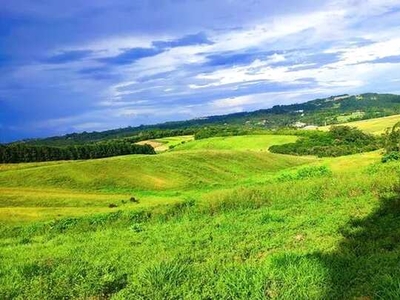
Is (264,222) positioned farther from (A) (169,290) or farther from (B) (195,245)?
Result: (A) (169,290)

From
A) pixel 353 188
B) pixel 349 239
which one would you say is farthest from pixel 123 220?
pixel 349 239

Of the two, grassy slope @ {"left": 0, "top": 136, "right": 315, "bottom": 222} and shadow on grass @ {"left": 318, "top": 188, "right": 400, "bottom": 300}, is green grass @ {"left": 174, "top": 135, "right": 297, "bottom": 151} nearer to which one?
grassy slope @ {"left": 0, "top": 136, "right": 315, "bottom": 222}

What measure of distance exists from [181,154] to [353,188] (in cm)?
7990

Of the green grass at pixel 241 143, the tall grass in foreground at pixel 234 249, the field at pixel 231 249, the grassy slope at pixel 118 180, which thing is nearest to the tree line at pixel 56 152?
the grassy slope at pixel 118 180

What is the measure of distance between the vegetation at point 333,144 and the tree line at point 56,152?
48.7 meters

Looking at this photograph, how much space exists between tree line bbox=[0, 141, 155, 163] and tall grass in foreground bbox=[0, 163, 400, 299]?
8668cm

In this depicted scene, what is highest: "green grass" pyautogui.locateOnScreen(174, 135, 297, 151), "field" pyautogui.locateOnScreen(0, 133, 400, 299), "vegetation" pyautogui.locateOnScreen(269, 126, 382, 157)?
"field" pyautogui.locateOnScreen(0, 133, 400, 299)

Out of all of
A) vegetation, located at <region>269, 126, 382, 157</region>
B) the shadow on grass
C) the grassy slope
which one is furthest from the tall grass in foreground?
vegetation, located at <region>269, 126, 382, 157</region>

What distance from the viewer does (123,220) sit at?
3034 centimetres

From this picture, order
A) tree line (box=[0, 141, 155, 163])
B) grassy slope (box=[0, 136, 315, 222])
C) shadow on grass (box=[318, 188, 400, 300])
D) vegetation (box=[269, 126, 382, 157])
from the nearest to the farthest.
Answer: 1. shadow on grass (box=[318, 188, 400, 300])
2. grassy slope (box=[0, 136, 315, 222])
3. tree line (box=[0, 141, 155, 163])
4. vegetation (box=[269, 126, 382, 157])

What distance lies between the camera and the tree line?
114250 millimetres

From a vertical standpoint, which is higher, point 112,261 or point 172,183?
point 112,261

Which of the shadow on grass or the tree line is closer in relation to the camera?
the shadow on grass

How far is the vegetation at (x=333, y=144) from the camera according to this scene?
157250mm
